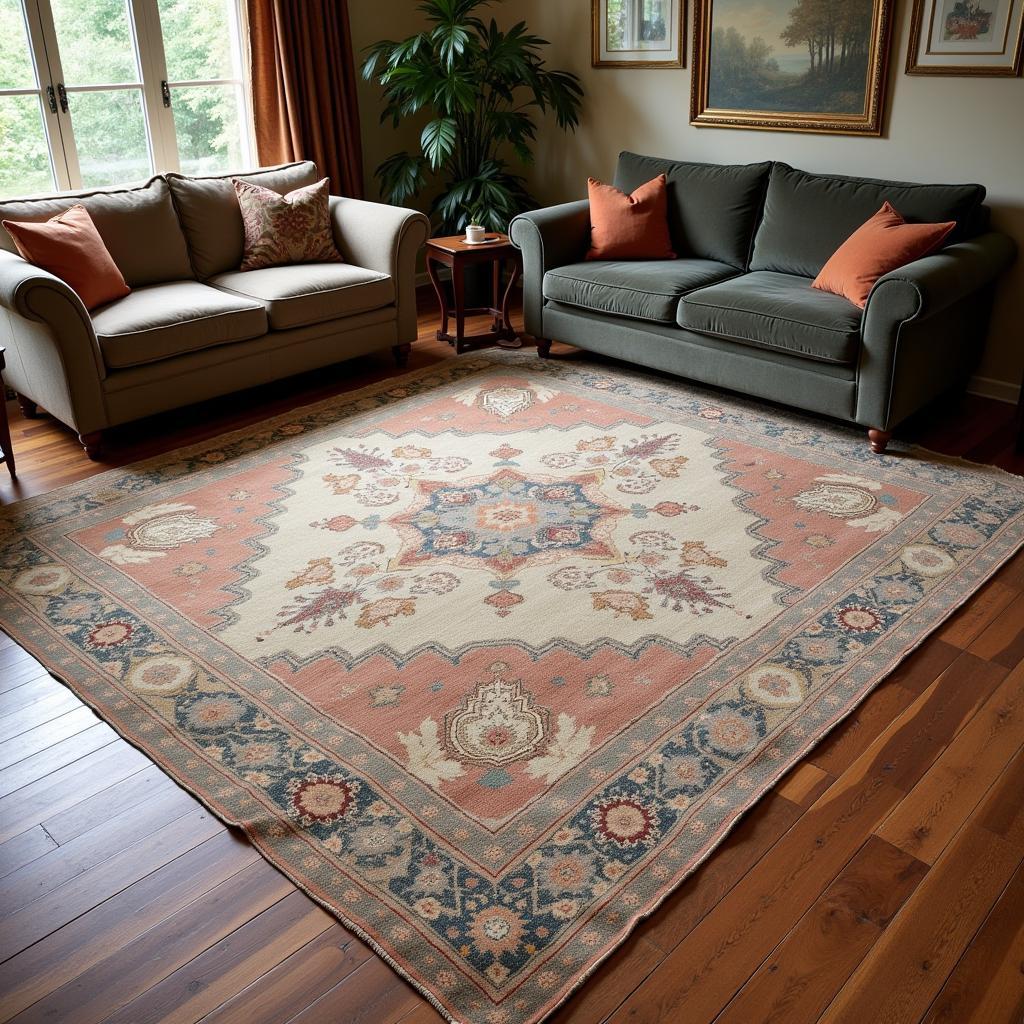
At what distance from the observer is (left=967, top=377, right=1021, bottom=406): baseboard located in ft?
14.3

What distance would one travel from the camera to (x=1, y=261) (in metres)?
3.80

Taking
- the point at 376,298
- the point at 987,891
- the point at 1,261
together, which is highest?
the point at 1,261

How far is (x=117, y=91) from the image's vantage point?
4.74 m

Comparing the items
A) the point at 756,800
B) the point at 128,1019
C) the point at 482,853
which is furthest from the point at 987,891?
the point at 128,1019

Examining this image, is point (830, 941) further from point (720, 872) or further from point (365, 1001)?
point (365, 1001)

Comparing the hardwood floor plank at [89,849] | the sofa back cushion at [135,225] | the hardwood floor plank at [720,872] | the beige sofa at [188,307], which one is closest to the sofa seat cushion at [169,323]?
the beige sofa at [188,307]

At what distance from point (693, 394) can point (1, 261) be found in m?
2.84

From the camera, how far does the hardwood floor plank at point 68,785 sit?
222cm

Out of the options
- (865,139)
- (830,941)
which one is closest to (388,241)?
(865,139)

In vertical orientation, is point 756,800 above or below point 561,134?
below

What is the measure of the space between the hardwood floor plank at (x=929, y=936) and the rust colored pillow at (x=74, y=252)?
3.48 metres

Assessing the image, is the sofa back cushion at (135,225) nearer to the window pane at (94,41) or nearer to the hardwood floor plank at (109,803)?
the window pane at (94,41)

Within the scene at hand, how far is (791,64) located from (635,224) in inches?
39.0

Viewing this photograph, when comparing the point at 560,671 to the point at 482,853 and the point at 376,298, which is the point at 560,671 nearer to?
the point at 482,853
